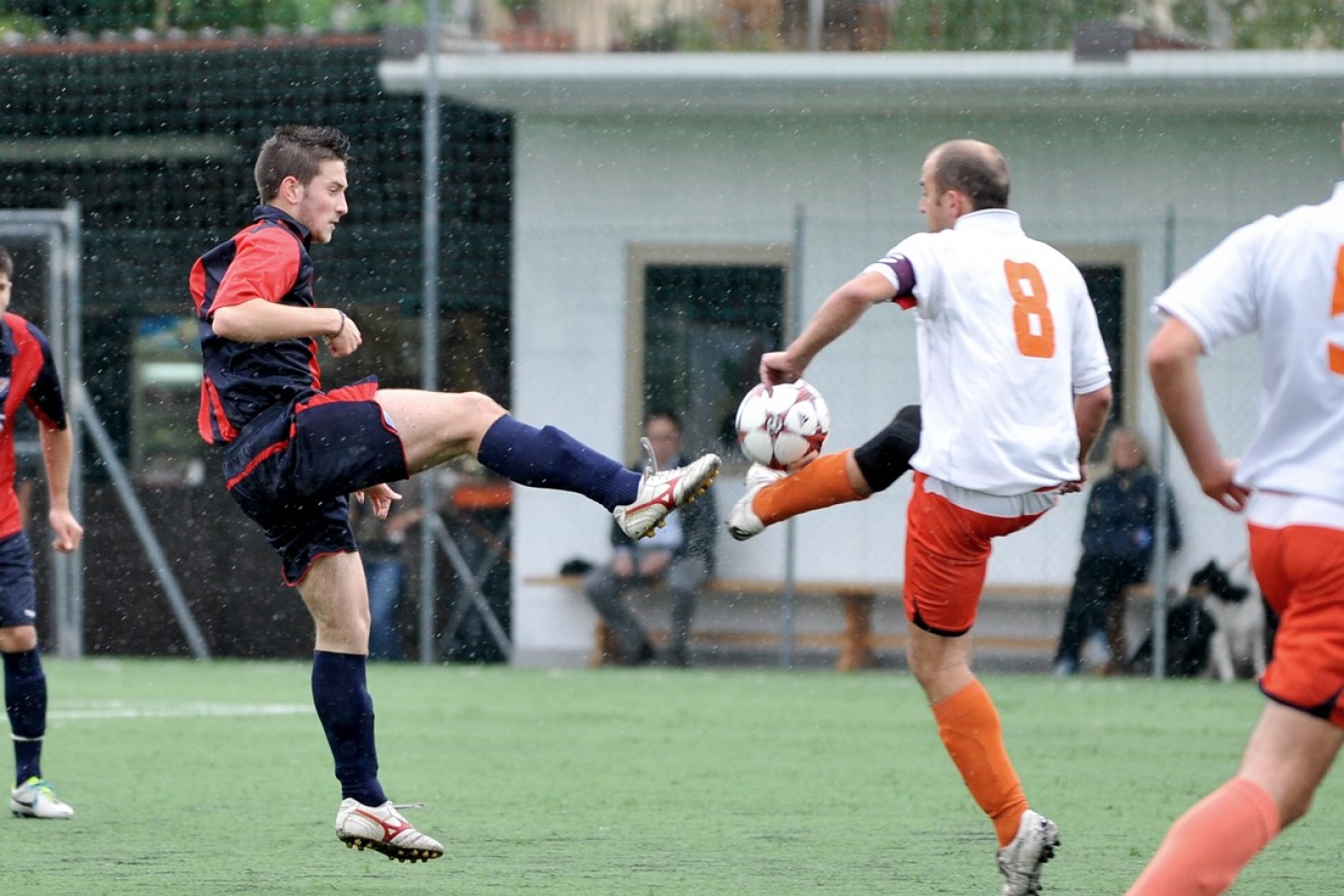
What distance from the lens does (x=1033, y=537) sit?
44.9ft

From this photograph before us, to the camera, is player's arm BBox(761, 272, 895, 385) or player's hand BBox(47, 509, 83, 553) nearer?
player's arm BBox(761, 272, 895, 385)

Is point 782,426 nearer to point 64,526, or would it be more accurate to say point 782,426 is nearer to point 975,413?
point 975,413

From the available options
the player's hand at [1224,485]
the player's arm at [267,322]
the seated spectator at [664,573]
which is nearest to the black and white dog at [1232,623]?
the seated spectator at [664,573]

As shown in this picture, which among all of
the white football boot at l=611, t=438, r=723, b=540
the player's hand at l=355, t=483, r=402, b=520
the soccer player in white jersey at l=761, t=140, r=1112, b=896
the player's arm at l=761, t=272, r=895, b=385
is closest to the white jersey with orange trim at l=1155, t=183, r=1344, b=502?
the player's arm at l=761, t=272, r=895, b=385

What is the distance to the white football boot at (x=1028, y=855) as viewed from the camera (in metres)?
4.87

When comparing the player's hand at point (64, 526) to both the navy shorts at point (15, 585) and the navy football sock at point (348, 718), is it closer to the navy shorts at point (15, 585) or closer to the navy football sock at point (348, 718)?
the navy shorts at point (15, 585)

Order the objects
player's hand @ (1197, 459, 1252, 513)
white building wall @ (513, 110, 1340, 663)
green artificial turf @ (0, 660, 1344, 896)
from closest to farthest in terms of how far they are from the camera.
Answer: player's hand @ (1197, 459, 1252, 513)
green artificial turf @ (0, 660, 1344, 896)
white building wall @ (513, 110, 1340, 663)

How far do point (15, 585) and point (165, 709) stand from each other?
3885 mm

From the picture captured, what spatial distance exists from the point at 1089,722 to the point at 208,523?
6.59 meters

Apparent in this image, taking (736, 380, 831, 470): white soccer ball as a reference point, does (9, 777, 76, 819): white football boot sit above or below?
below

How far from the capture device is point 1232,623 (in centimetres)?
1271

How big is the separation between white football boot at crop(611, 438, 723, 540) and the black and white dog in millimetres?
8248

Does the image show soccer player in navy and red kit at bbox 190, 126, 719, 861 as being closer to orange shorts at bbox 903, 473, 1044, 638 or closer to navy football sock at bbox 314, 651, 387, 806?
navy football sock at bbox 314, 651, 387, 806

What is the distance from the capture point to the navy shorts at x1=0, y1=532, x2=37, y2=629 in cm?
666
